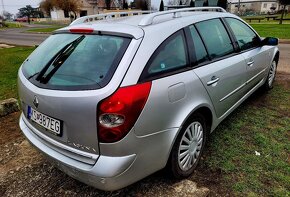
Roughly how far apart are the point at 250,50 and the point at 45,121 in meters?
3.07

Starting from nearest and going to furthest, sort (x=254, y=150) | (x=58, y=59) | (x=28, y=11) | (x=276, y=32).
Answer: (x=58, y=59) < (x=254, y=150) < (x=276, y=32) < (x=28, y=11)

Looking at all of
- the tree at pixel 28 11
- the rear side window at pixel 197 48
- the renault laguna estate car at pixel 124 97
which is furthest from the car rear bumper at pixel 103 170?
the tree at pixel 28 11

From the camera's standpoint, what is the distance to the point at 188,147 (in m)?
2.82

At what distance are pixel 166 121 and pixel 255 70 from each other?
2.47 m

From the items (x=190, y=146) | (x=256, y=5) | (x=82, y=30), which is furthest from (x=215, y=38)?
(x=256, y=5)

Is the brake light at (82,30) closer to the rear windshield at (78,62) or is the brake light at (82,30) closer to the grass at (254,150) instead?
the rear windshield at (78,62)

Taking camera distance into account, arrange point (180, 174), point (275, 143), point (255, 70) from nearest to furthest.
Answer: point (180, 174) < point (275, 143) < point (255, 70)

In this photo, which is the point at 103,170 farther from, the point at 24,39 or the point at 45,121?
the point at 24,39

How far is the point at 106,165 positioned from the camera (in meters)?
2.15

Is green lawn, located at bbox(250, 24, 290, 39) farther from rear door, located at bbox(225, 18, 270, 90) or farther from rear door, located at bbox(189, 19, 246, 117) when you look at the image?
rear door, located at bbox(189, 19, 246, 117)

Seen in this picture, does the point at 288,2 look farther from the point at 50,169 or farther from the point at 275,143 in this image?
the point at 50,169

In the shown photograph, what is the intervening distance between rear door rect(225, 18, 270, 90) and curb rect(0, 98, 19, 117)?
12.1 feet

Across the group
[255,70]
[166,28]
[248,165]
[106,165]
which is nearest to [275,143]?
[248,165]

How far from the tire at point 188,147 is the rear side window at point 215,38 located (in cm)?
82
